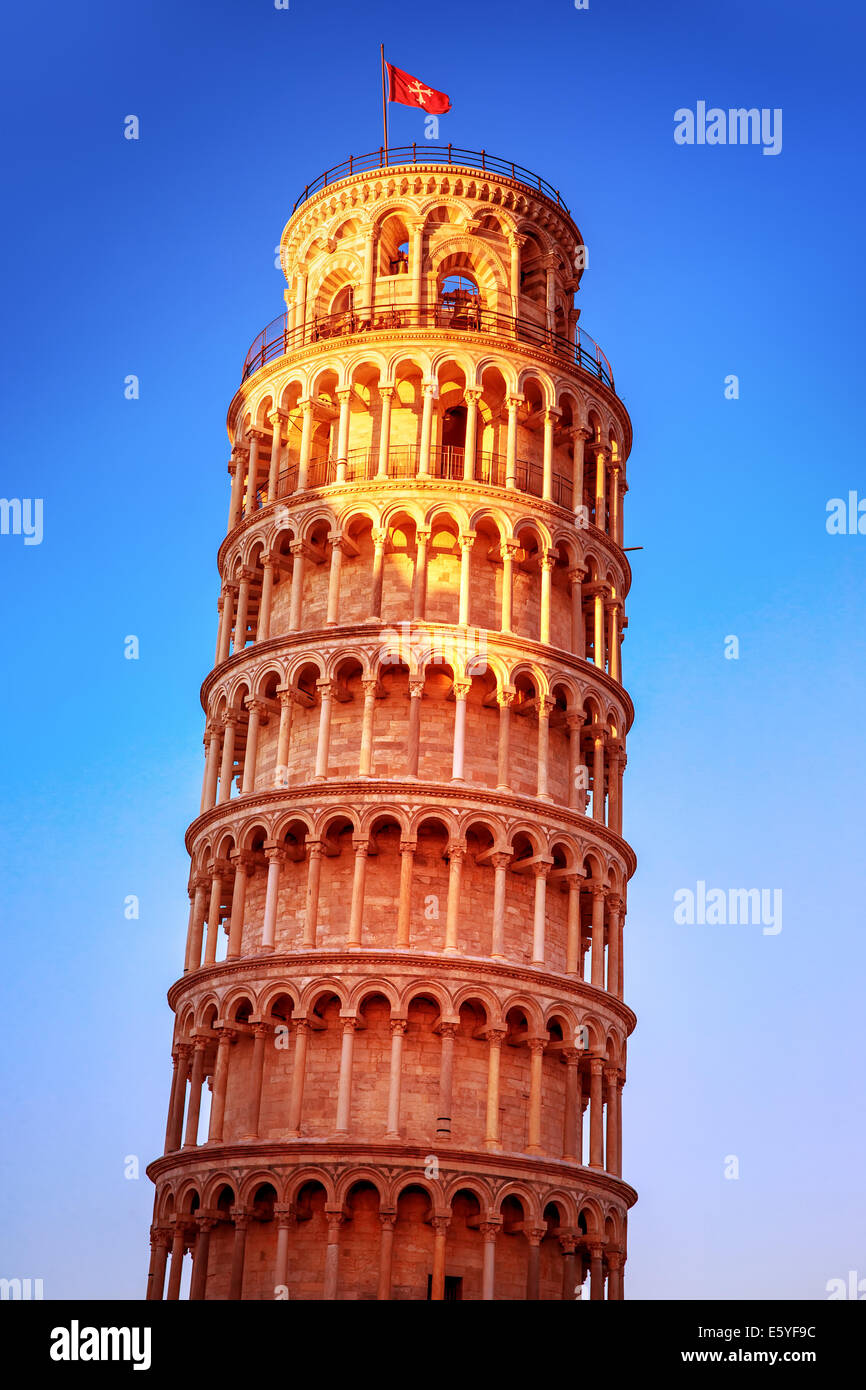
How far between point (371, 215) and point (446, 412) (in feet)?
25.8

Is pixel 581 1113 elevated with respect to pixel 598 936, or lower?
lower

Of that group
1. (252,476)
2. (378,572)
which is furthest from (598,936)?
(252,476)

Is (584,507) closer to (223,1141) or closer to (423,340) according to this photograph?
(423,340)

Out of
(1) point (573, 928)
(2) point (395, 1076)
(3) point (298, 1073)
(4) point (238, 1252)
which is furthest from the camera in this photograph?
(1) point (573, 928)

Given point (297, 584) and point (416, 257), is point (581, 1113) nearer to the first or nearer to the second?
point (297, 584)

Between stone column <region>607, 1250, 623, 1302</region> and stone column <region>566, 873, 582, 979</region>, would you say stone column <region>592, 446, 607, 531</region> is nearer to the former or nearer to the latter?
stone column <region>566, 873, 582, 979</region>

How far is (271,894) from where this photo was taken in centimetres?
5319

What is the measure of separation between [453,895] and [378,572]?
35.8 feet

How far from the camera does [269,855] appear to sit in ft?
176

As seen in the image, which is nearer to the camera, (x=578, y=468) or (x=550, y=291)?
(x=578, y=468)

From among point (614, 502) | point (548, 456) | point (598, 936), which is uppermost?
point (614, 502)

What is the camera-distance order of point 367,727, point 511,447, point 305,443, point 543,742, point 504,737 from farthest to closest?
point 305,443 < point 511,447 < point 543,742 < point 504,737 < point 367,727
